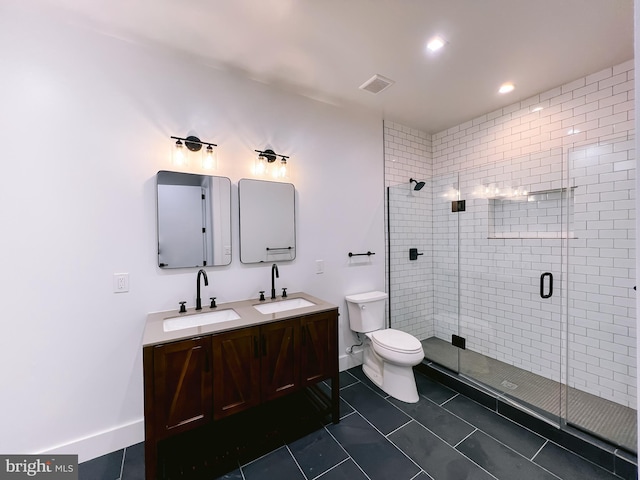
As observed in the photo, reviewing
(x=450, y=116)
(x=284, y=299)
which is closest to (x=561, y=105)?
(x=450, y=116)

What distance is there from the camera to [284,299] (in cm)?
224

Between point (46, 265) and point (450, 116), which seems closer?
point (46, 265)

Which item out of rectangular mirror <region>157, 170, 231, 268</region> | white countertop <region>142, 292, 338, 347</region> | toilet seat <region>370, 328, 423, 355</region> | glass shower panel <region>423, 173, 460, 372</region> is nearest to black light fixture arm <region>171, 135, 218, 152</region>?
rectangular mirror <region>157, 170, 231, 268</region>

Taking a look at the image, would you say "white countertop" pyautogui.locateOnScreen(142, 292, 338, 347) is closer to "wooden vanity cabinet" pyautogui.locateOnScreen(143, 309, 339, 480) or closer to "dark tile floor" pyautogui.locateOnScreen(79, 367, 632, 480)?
"wooden vanity cabinet" pyautogui.locateOnScreen(143, 309, 339, 480)

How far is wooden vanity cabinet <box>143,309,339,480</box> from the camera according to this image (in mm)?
1390

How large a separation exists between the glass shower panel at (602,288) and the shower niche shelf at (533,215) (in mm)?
82

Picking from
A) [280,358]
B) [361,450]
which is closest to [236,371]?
[280,358]

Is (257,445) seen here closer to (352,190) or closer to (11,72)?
(352,190)

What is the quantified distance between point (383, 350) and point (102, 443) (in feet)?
6.80

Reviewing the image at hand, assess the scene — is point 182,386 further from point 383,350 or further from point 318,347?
point 383,350

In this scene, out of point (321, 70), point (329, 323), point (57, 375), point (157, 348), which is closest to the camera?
point (157, 348)

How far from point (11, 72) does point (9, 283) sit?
121cm

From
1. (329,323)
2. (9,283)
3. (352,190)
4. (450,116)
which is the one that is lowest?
(329,323)

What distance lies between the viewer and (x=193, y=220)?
197cm
